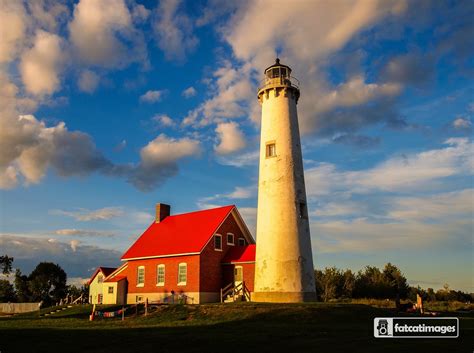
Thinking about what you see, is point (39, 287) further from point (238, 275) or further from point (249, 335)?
point (249, 335)

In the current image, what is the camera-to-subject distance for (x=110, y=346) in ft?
48.8

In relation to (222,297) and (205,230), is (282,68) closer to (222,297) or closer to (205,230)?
(205,230)

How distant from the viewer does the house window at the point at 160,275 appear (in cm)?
3650

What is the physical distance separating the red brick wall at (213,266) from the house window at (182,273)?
1.65 m

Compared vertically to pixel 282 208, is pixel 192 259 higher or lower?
lower

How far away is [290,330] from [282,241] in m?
10.2

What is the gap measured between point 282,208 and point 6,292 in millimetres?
55825

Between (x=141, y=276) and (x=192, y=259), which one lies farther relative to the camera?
(x=141, y=276)

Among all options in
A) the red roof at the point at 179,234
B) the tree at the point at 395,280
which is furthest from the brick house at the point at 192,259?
the tree at the point at 395,280

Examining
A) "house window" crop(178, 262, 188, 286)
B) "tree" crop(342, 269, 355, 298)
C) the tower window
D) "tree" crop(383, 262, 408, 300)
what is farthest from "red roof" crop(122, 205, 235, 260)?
"tree" crop(383, 262, 408, 300)

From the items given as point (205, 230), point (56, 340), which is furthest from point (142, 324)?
point (205, 230)

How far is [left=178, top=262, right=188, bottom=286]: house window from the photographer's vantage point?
113 feet

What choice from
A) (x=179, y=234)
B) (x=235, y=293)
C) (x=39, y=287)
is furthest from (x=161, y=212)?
(x=39, y=287)

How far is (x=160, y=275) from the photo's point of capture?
3684cm
